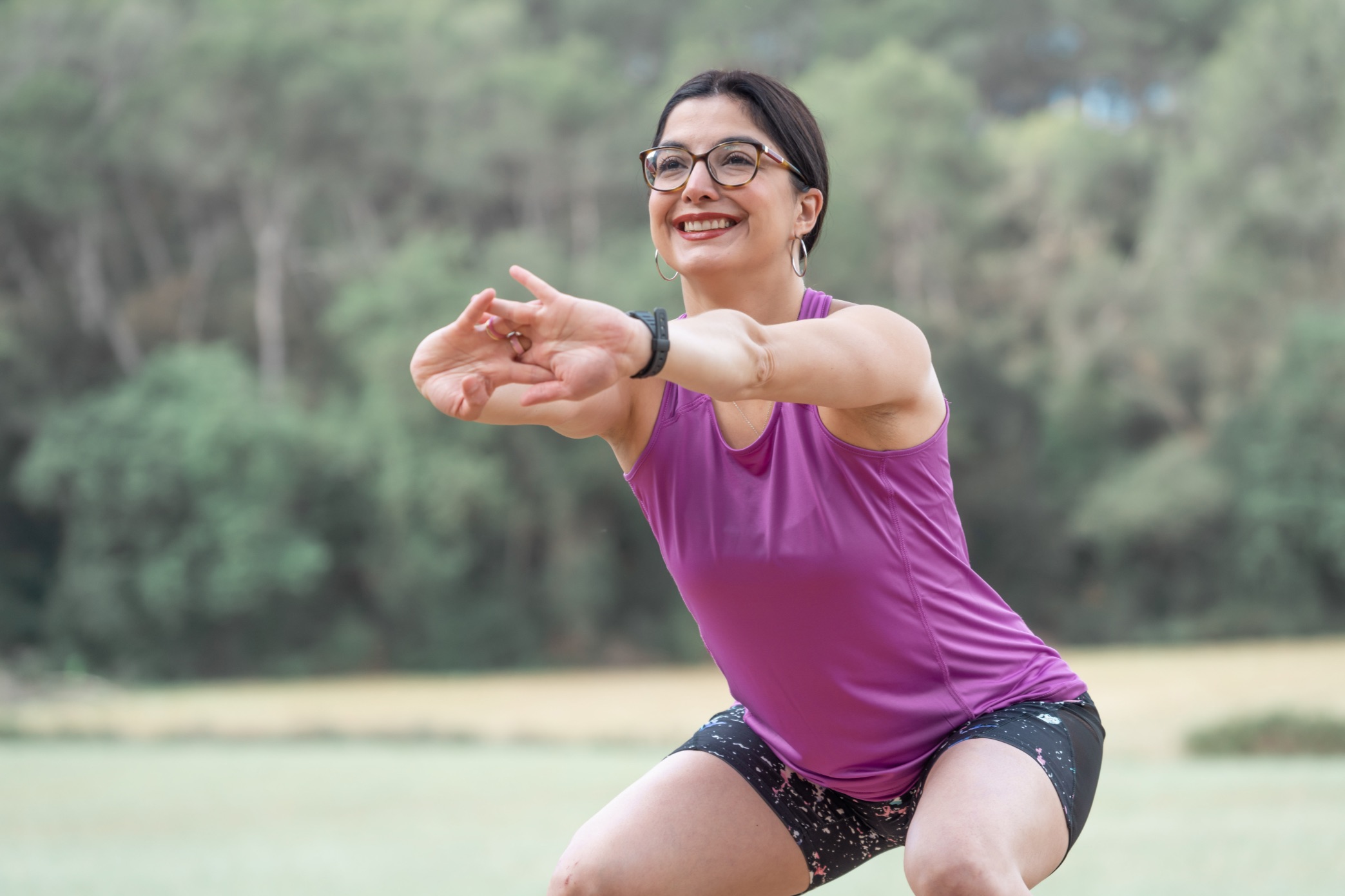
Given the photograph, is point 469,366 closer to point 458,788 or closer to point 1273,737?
point 458,788

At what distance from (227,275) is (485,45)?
817 centimetres

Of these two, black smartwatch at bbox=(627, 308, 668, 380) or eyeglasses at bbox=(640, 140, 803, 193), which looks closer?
black smartwatch at bbox=(627, 308, 668, 380)

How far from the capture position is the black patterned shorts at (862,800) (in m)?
2.54

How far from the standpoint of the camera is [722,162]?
2.63 metres

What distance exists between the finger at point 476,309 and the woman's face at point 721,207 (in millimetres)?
689

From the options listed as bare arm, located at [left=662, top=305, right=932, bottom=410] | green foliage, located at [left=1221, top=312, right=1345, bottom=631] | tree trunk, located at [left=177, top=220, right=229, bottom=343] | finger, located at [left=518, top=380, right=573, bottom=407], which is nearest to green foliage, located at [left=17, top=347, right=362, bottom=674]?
tree trunk, located at [left=177, top=220, right=229, bottom=343]

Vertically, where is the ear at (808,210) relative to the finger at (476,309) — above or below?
above

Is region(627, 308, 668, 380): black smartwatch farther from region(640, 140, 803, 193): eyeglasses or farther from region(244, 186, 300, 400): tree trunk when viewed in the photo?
region(244, 186, 300, 400): tree trunk

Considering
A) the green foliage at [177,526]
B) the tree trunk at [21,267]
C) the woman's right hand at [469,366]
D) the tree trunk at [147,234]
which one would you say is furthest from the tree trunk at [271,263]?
the woman's right hand at [469,366]

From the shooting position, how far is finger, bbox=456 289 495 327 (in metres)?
1.99

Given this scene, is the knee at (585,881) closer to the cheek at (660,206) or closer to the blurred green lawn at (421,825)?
the cheek at (660,206)

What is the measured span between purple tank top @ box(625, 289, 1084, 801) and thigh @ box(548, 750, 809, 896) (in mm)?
199

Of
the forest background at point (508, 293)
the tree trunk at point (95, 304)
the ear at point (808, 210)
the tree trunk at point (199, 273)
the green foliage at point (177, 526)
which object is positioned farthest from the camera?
the tree trunk at point (199, 273)

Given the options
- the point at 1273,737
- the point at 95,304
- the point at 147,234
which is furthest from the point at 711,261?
the point at 147,234
